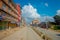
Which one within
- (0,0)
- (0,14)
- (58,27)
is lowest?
(58,27)

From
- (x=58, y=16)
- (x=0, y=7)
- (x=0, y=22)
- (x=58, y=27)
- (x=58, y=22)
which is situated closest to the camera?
(x=0, y=7)

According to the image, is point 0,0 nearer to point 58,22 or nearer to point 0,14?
point 0,14

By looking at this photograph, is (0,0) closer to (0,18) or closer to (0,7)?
(0,7)

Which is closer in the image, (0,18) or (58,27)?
(0,18)

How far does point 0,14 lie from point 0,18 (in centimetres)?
134

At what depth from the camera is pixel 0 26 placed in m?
54.2

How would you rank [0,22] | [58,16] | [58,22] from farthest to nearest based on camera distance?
[58,16]
[58,22]
[0,22]

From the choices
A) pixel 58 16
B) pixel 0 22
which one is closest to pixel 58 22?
pixel 58 16

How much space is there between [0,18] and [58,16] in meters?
63.0

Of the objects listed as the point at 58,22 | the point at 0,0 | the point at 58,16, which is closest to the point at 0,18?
the point at 0,0

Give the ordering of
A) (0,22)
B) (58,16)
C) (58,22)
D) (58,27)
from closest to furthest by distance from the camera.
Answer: (0,22) < (58,27) < (58,22) < (58,16)

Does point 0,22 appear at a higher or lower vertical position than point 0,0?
lower

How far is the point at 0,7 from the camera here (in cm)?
5116

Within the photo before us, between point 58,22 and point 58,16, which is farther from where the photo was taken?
point 58,16
